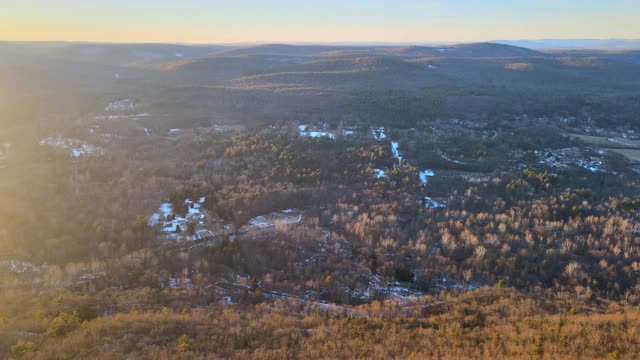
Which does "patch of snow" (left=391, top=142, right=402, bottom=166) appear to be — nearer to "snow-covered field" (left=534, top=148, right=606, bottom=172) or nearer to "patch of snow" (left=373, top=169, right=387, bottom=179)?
"patch of snow" (left=373, top=169, right=387, bottom=179)

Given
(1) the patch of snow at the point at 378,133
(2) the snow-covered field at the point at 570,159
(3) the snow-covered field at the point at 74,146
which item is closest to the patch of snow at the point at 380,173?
(1) the patch of snow at the point at 378,133

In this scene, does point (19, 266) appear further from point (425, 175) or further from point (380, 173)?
point (425, 175)

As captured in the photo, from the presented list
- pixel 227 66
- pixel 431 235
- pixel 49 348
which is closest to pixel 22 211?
pixel 49 348

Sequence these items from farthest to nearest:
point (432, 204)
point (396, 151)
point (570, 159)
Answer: point (396, 151), point (570, 159), point (432, 204)

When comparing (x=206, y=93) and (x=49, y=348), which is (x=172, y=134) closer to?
(x=206, y=93)

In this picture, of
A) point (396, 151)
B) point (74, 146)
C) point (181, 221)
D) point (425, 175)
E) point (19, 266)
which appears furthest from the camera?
point (396, 151)

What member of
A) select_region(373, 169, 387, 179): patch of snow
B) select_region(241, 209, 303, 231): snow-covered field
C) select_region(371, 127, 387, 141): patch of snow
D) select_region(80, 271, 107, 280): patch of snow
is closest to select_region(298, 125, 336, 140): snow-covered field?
select_region(371, 127, 387, 141): patch of snow

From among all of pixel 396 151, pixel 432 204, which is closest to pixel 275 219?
pixel 432 204

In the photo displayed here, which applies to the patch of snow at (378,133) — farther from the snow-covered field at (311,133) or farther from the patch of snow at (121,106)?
the patch of snow at (121,106)
